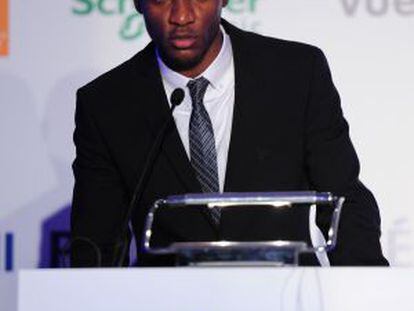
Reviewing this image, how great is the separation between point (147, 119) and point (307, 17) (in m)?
0.67

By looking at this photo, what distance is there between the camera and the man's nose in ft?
7.84

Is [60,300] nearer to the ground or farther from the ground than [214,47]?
nearer to the ground

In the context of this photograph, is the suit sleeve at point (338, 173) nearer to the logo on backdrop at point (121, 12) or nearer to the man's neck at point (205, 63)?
the man's neck at point (205, 63)

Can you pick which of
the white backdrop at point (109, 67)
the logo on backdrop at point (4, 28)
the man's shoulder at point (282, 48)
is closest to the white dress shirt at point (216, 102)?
the man's shoulder at point (282, 48)

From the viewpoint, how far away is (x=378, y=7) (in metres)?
2.94

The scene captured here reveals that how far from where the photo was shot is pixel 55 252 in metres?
3.01

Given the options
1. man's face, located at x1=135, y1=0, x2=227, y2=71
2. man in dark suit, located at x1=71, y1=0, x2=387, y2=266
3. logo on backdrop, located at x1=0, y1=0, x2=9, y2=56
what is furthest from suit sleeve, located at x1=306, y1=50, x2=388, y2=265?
logo on backdrop, located at x1=0, y1=0, x2=9, y2=56

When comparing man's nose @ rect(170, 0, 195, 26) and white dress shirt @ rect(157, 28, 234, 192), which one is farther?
white dress shirt @ rect(157, 28, 234, 192)

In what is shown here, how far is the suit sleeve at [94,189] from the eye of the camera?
8.10 ft

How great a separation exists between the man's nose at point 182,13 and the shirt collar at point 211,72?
0.17 metres

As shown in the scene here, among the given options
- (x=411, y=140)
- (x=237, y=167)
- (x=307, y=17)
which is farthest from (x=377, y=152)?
(x=237, y=167)

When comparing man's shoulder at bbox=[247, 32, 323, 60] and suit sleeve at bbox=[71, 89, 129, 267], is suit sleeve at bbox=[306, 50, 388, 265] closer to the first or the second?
man's shoulder at bbox=[247, 32, 323, 60]

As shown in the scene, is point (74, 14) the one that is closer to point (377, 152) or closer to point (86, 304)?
point (377, 152)

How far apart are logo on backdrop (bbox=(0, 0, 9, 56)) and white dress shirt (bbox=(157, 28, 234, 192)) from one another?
660 mm
